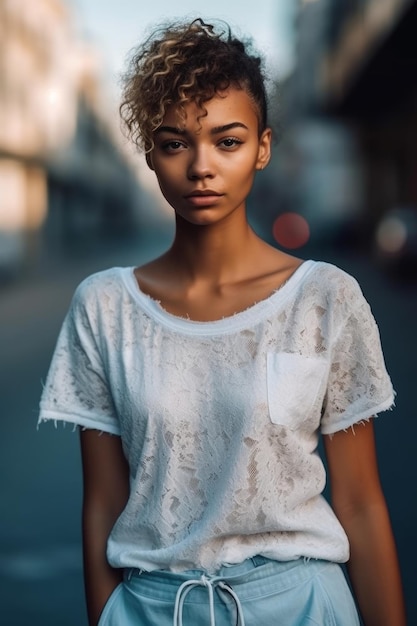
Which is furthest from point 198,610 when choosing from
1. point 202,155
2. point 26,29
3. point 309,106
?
point 309,106

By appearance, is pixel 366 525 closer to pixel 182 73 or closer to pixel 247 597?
pixel 247 597

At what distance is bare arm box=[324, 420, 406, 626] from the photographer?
1787 millimetres

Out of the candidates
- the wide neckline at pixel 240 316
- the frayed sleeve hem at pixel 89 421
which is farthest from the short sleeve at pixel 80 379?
the wide neckline at pixel 240 316

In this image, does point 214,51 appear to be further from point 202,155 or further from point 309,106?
point 309,106

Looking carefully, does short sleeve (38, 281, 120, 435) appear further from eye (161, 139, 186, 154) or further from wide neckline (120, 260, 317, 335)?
eye (161, 139, 186, 154)

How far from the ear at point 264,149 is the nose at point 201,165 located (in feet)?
0.52

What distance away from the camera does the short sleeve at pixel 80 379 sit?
1.92 m

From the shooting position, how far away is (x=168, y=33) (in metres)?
1.85

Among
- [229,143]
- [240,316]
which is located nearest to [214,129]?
[229,143]

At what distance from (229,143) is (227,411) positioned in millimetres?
451

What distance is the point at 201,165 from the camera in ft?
5.82

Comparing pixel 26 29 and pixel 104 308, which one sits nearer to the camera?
pixel 104 308

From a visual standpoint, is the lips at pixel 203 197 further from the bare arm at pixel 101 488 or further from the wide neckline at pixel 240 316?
the bare arm at pixel 101 488

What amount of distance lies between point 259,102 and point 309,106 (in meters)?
62.1
